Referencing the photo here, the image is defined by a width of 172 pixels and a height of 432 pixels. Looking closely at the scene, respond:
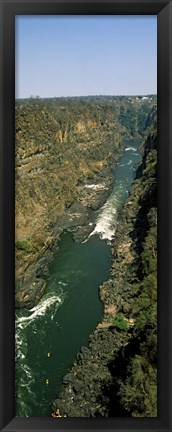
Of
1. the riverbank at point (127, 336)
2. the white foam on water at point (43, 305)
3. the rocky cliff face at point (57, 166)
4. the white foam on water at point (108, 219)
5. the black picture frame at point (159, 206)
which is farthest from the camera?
the white foam on water at point (108, 219)

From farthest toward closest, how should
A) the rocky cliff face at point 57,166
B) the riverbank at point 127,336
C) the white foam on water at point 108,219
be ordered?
the white foam on water at point 108,219 < the rocky cliff face at point 57,166 < the riverbank at point 127,336

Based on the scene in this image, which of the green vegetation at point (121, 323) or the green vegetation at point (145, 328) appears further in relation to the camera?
the green vegetation at point (121, 323)

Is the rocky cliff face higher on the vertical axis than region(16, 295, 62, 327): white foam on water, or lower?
higher

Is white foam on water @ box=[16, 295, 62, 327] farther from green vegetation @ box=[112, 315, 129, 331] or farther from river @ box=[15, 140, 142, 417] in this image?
green vegetation @ box=[112, 315, 129, 331]

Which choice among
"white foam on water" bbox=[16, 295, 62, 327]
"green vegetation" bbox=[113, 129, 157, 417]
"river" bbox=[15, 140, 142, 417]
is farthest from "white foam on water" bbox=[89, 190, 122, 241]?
"white foam on water" bbox=[16, 295, 62, 327]

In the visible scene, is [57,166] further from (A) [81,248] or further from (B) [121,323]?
(B) [121,323]

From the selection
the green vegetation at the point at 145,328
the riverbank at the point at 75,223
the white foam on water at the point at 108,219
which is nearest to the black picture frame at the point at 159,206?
the green vegetation at the point at 145,328

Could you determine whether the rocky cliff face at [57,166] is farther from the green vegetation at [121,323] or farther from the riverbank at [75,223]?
the green vegetation at [121,323]
